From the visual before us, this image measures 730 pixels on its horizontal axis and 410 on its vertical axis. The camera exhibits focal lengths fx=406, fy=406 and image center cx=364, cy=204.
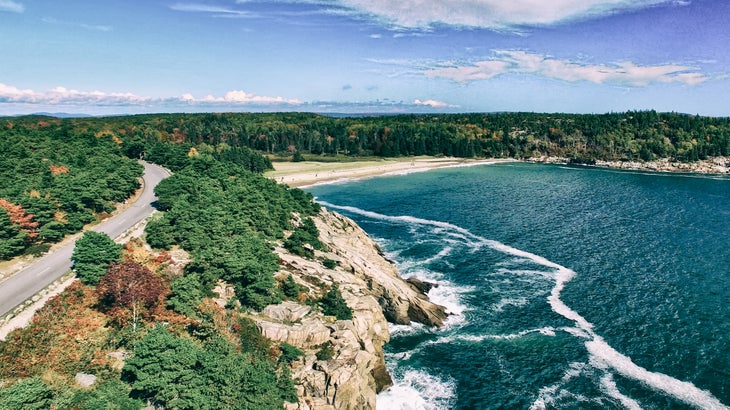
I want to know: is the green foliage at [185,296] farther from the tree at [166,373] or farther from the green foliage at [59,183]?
the green foliage at [59,183]

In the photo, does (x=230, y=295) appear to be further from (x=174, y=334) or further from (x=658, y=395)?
(x=658, y=395)

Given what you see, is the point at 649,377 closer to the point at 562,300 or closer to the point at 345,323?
the point at 562,300

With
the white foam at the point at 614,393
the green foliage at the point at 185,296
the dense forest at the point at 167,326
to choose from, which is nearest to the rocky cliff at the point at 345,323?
the dense forest at the point at 167,326

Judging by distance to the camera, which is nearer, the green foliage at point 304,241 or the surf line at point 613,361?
the surf line at point 613,361

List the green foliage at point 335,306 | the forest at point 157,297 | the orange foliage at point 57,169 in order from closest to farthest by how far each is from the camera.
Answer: the forest at point 157,297
the green foliage at point 335,306
the orange foliage at point 57,169

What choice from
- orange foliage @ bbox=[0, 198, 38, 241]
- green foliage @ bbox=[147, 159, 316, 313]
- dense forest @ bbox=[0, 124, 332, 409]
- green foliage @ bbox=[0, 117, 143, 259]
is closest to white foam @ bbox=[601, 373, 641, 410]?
dense forest @ bbox=[0, 124, 332, 409]

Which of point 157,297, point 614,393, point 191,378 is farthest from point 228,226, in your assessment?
point 614,393

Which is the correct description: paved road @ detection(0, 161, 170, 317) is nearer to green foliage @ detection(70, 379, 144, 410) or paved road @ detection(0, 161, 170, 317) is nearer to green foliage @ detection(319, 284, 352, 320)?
green foliage @ detection(70, 379, 144, 410)
